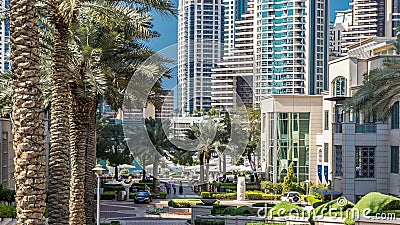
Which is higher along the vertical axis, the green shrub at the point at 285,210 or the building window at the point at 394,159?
the building window at the point at 394,159

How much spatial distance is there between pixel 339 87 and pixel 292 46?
7117 cm

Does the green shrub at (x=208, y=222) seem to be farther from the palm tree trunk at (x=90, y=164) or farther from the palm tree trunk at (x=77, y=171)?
the palm tree trunk at (x=77, y=171)

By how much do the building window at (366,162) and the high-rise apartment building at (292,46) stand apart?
76.1 meters

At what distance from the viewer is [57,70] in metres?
17.8

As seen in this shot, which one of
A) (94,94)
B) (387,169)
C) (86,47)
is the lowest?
(387,169)

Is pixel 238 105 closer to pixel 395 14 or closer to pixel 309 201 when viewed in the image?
pixel 309 201

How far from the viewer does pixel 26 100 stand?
1042cm

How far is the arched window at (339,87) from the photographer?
46.1 metres

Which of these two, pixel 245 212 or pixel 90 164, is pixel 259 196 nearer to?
pixel 245 212

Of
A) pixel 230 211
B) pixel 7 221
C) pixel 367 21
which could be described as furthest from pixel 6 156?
pixel 367 21

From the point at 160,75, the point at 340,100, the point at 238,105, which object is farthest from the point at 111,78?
the point at 238,105

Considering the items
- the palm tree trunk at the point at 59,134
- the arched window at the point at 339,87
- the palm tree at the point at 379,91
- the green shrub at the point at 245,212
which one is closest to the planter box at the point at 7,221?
the palm tree trunk at the point at 59,134

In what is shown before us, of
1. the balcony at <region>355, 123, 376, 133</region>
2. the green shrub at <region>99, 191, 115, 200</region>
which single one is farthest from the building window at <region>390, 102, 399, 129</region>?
the green shrub at <region>99, 191, 115, 200</region>

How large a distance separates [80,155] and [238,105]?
106ft
